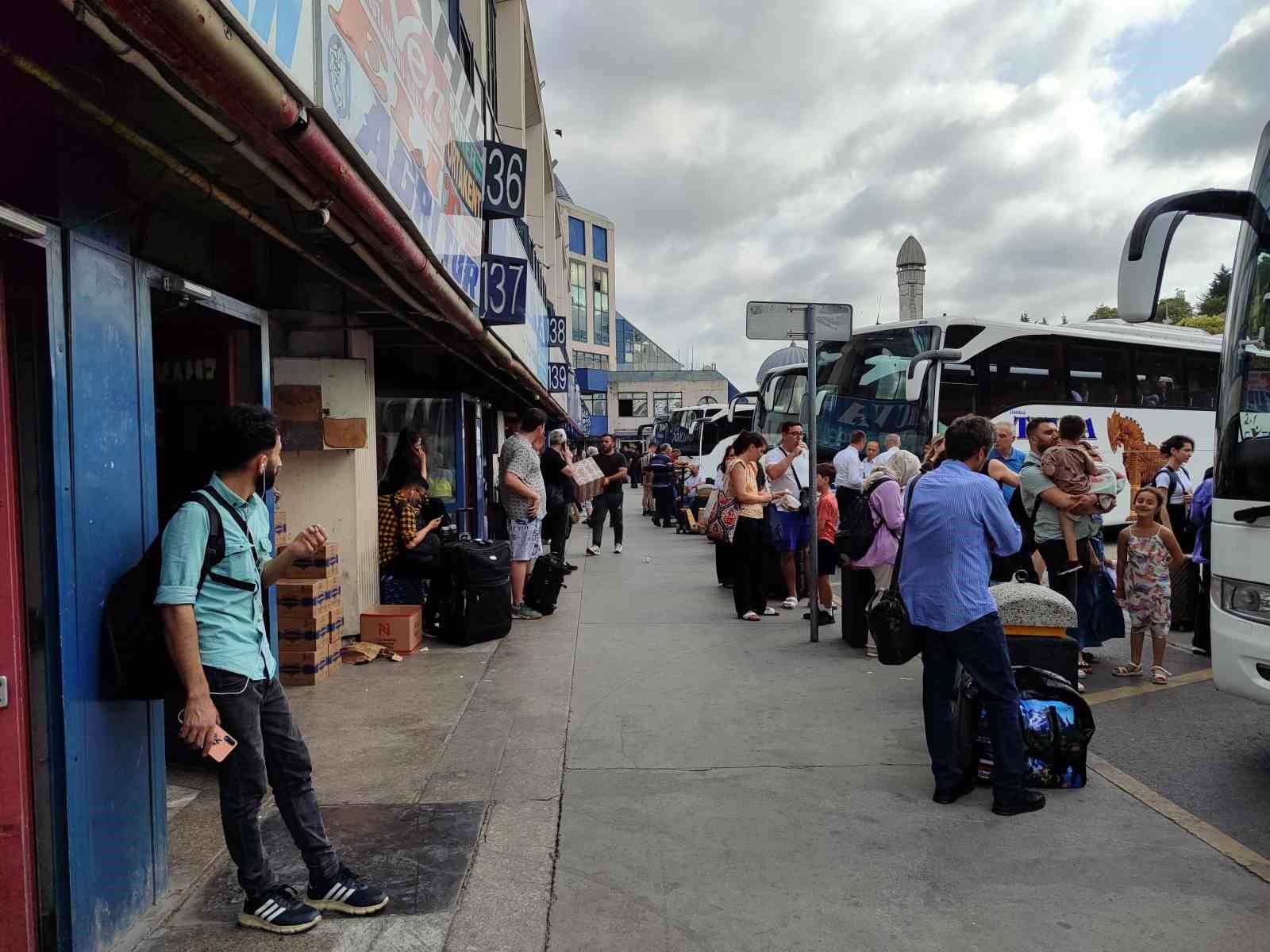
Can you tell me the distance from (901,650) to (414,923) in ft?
9.55

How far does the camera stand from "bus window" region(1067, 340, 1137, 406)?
16266mm

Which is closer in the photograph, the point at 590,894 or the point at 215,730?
the point at 215,730

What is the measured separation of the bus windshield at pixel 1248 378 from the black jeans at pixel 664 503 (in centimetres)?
1674

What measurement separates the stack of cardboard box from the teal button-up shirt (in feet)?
10.4

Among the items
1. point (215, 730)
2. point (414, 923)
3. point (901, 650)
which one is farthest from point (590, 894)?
point (901, 650)

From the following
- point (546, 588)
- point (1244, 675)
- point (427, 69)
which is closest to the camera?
point (1244, 675)

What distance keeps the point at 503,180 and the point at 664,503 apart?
12.9 m

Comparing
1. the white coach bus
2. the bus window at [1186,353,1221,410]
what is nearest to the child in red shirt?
the white coach bus

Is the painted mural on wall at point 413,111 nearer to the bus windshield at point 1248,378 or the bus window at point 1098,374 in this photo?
the bus windshield at point 1248,378

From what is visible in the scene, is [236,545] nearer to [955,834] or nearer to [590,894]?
[590,894]

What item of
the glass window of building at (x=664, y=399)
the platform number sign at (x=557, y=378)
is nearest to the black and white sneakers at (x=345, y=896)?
the platform number sign at (x=557, y=378)

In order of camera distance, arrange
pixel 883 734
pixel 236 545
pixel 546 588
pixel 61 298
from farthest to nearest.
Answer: pixel 546 588 < pixel 883 734 < pixel 236 545 < pixel 61 298

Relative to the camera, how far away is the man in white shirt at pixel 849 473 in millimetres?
12773

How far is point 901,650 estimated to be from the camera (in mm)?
5172
